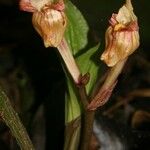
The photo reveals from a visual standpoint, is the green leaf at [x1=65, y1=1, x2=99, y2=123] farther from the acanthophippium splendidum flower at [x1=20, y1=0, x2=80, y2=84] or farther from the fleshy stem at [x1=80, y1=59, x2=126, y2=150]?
the acanthophippium splendidum flower at [x1=20, y1=0, x2=80, y2=84]

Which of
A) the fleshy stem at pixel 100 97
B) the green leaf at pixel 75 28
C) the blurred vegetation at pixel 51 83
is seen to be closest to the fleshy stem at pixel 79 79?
the fleshy stem at pixel 100 97

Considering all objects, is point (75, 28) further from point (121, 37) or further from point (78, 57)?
point (121, 37)

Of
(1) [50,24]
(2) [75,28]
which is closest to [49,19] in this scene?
(1) [50,24]

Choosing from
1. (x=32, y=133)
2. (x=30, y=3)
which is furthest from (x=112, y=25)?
(x=32, y=133)

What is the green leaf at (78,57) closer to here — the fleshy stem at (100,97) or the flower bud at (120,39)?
the fleshy stem at (100,97)

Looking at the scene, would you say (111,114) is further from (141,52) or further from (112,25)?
(112,25)
